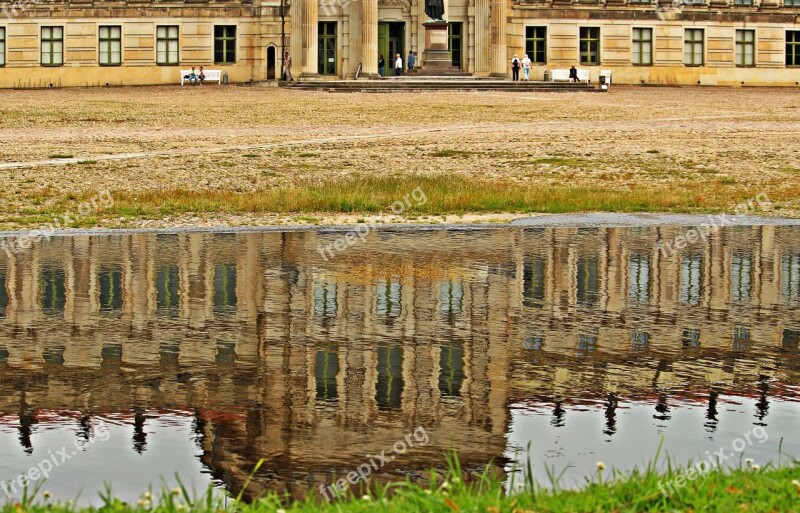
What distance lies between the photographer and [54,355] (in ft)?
41.8

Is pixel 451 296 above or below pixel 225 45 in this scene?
below

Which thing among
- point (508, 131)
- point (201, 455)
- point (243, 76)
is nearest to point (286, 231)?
point (201, 455)

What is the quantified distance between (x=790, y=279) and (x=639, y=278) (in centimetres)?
173

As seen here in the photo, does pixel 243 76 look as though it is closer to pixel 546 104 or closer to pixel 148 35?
pixel 148 35

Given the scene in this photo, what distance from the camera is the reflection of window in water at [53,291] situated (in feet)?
49.9

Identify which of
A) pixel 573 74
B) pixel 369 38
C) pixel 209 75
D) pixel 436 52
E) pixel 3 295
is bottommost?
pixel 3 295

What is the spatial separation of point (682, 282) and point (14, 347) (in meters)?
7.76

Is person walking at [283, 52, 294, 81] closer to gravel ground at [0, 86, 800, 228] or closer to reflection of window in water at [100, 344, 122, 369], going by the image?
gravel ground at [0, 86, 800, 228]

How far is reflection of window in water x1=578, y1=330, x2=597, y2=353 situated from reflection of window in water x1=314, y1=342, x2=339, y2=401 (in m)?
2.12

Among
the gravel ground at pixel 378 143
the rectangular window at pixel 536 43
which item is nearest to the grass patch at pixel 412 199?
the gravel ground at pixel 378 143

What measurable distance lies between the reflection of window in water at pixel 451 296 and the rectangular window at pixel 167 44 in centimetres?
6657

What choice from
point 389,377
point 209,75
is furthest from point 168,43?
point 389,377

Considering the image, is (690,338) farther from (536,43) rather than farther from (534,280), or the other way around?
(536,43)

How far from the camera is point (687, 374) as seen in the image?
12.1 m
